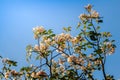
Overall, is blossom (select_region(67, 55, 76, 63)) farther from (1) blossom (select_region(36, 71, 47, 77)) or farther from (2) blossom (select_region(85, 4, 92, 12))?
(2) blossom (select_region(85, 4, 92, 12))

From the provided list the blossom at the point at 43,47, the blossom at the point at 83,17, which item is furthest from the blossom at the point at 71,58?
the blossom at the point at 83,17

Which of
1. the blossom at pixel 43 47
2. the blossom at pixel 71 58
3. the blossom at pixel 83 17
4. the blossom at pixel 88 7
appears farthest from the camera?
the blossom at pixel 88 7

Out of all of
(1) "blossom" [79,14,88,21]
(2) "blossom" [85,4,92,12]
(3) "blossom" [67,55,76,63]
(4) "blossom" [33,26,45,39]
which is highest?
(2) "blossom" [85,4,92,12]

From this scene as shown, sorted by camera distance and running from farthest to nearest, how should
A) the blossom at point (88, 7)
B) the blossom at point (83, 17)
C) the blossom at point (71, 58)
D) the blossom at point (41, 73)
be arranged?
the blossom at point (88, 7) → the blossom at point (83, 17) → the blossom at point (71, 58) → the blossom at point (41, 73)

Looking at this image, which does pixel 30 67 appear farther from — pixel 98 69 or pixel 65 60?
pixel 98 69

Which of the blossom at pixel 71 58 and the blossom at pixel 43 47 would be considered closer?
the blossom at pixel 71 58

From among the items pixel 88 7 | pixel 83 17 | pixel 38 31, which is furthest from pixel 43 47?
pixel 88 7

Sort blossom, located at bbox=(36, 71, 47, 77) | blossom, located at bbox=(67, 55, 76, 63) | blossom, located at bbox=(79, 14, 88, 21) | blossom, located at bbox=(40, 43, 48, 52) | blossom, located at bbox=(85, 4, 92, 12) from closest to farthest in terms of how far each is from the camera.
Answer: blossom, located at bbox=(36, 71, 47, 77), blossom, located at bbox=(67, 55, 76, 63), blossom, located at bbox=(40, 43, 48, 52), blossom, located at bbox=(79, 14, 88, 21), blossom, located at bbox=(85, 4, 92, 12)

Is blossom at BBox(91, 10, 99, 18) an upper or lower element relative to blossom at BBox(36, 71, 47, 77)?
upper

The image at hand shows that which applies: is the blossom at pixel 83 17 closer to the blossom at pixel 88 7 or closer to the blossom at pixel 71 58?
the blossom at pixel 88 7

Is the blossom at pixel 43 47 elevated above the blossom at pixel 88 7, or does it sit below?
below

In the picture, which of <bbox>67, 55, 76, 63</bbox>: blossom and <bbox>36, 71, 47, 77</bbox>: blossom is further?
<bbox>67, 55, 76, 63</bbox>: blossom

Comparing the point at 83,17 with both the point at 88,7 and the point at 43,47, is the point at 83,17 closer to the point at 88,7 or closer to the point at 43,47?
the point at 88,7

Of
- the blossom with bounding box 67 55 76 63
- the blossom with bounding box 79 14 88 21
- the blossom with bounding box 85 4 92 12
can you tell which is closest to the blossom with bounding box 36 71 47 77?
the blossom with bounding box 67 55 76 63
